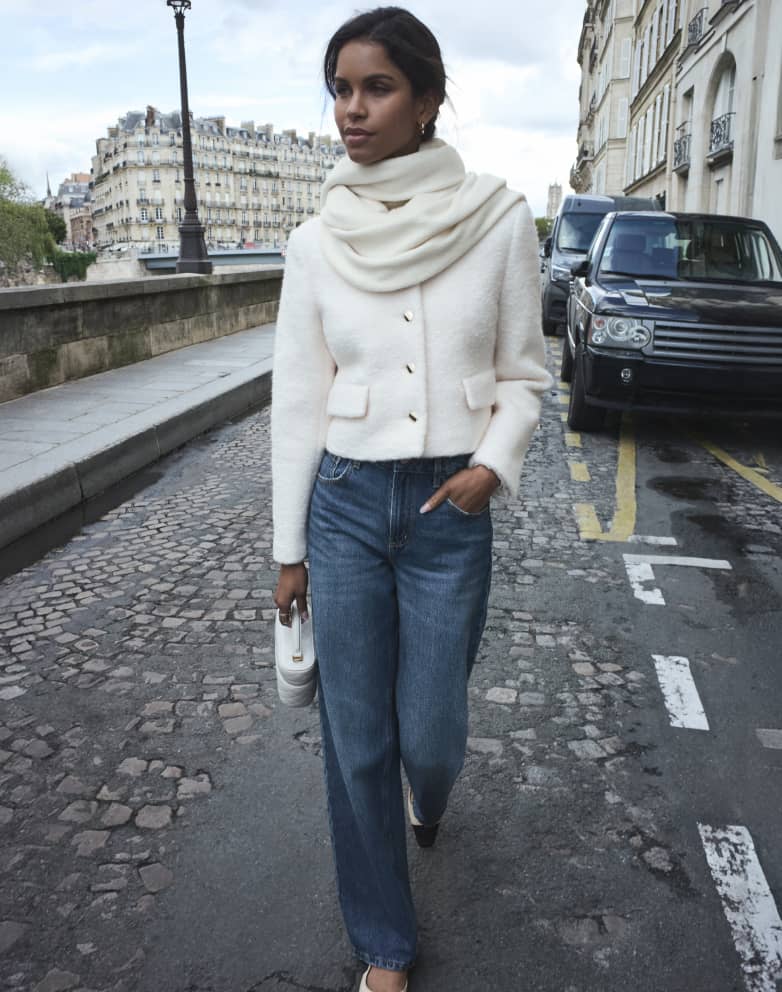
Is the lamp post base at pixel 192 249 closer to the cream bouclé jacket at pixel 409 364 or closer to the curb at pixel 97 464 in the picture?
the curb at pixel 97 464

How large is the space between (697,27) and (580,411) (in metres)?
23.6

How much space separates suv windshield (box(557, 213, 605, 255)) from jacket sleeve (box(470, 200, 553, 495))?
14628mm

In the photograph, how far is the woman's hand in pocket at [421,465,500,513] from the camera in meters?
1.80

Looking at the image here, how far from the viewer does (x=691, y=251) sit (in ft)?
27.7

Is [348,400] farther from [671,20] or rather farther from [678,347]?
[671,20]

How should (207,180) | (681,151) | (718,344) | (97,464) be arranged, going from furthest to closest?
1. (207,180)
2. (681,151)
3. (718,344)
4. (97,464)

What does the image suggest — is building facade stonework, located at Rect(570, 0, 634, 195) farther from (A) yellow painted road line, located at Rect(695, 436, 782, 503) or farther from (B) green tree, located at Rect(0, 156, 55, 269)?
(B) green tree, located at Rect(0, 156, 55, 269)

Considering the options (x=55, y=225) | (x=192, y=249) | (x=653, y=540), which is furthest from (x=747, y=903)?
(x=55, y=225)

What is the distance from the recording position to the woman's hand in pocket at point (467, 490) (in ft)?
5.91

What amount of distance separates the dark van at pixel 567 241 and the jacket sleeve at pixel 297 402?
42.4 feet

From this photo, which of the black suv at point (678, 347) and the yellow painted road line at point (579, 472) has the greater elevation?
the black suv at point (678, 347)

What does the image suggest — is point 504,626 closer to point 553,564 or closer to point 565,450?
point 553,564

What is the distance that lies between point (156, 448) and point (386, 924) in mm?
5743

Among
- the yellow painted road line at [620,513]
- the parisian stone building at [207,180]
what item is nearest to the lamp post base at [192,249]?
the yellow painted road line at [620,513]
